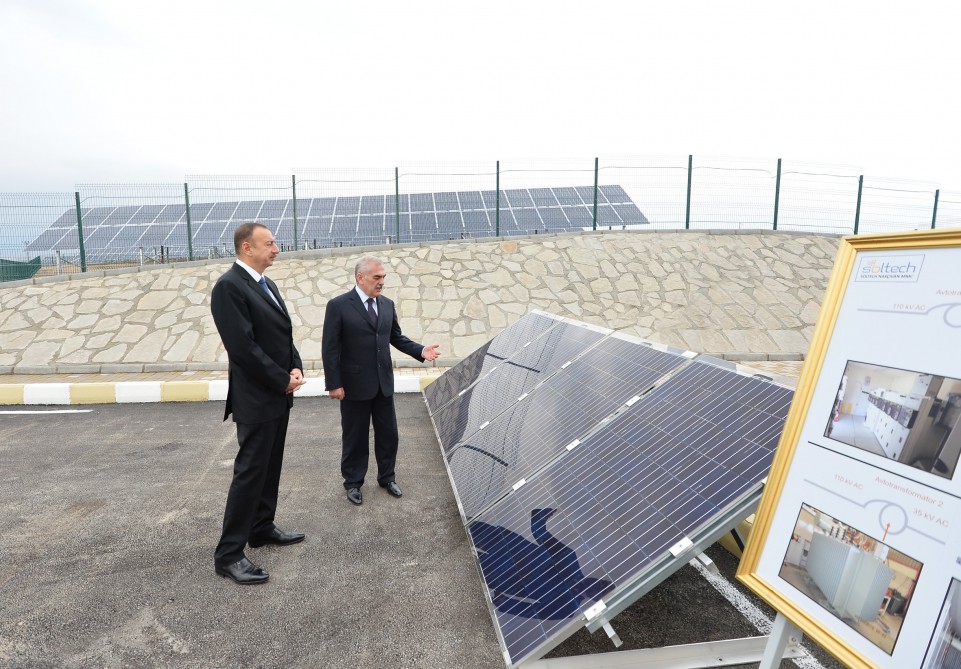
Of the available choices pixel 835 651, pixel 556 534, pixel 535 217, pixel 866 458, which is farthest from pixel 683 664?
pixel 535 217

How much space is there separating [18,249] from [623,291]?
42.4 feet

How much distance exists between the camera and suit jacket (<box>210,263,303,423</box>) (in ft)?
10.8

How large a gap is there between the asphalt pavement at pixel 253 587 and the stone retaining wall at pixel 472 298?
4.83m

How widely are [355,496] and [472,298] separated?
24.2 feet

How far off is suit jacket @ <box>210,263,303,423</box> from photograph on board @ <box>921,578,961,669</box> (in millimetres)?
3189

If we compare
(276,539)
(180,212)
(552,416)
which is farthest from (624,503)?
(180,212)

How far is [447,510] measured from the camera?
14.8ft

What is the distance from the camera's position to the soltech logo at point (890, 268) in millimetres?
1871

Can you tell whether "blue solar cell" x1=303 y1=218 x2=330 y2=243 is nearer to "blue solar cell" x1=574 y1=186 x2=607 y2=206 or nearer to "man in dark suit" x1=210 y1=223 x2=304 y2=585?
"blue solar cell" x1=574 y1=186 x2=607 y2=206

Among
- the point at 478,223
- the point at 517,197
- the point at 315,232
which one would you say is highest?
the point at 517,197

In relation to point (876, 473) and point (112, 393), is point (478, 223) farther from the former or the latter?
point (876, 473)

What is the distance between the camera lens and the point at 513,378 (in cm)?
501

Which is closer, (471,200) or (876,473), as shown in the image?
(876,473)

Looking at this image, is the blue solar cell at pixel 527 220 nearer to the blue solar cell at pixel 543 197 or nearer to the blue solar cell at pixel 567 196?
the blue solar cell at pixel 543 197
